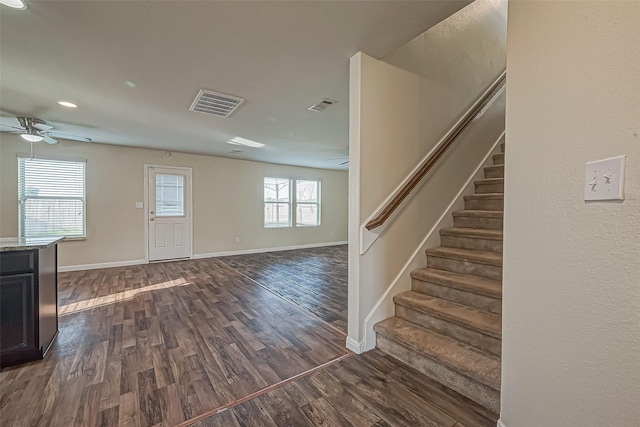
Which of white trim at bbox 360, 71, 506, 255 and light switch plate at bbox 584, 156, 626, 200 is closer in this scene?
light switch plate at bbox 584, 156, 626, 200

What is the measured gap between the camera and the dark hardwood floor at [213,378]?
55.1 inches

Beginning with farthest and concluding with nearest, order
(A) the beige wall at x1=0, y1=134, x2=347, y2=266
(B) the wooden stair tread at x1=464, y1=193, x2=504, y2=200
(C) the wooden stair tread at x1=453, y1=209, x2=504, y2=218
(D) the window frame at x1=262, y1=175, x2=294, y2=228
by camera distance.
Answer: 1. (D) the window frame at x1=262, y1=175, x2=294, y2=228
2. (A) the beige wall at x1=0, y1=134, x2=347, y2=266
3. (B) the wooden stair tread at x1=464, y1=193, x2=504, y2=200
4. (C) the wooden stair tread at x1=453, y1=209, x2=504, y2=218

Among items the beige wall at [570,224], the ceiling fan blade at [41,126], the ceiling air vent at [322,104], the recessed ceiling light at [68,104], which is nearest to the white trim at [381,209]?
the beige wall at [570,224]

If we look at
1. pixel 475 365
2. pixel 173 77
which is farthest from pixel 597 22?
pixel 173 77

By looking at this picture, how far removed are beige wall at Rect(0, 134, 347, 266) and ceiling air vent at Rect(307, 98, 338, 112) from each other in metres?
3.57

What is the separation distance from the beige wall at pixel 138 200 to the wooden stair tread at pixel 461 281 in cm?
481

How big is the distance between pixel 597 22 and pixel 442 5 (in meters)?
0.88

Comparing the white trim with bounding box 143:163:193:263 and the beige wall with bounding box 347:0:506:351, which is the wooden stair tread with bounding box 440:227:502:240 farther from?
the white trim with bounding box 143:163:193:263

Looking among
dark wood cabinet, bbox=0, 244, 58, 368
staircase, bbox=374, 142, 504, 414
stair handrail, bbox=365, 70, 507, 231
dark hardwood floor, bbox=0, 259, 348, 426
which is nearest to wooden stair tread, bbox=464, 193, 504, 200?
staircase, bbox=374, 142, 504, 414

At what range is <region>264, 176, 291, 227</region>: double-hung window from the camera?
6.67m

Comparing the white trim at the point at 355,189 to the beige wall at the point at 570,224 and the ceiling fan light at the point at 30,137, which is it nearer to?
the beige wall at the point at 570,224

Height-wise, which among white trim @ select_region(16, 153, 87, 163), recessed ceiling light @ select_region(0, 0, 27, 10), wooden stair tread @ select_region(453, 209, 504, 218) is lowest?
wooden stair tread @ select_region(453, 209, 504, 218)

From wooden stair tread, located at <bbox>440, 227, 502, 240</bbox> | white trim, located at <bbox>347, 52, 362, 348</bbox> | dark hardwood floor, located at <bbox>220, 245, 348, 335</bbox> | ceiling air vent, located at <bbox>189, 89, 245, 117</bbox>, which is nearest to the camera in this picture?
white trim, located at <bbox>347, 52, 362, 348</bbox>

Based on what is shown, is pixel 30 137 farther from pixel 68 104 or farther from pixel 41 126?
pixel 68 104
